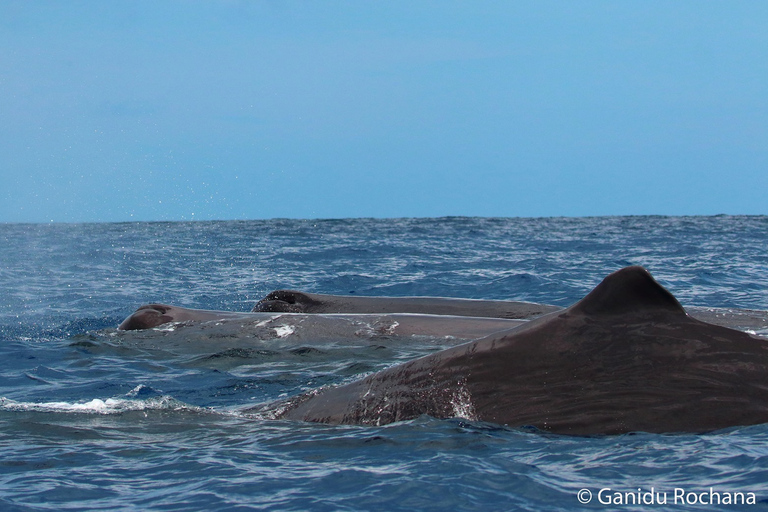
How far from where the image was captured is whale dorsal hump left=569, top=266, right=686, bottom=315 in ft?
21.0

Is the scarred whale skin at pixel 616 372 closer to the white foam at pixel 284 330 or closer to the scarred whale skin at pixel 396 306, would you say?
the white foam at pixel 284 330

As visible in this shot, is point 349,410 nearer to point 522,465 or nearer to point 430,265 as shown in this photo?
point 522,465

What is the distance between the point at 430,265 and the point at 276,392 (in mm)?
19205

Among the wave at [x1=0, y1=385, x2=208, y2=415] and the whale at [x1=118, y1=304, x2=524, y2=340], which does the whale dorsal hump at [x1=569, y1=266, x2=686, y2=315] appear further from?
the whale at [x1=118, y1=304, x2=524, y2=340]

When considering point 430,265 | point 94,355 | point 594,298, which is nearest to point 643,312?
point 594,298

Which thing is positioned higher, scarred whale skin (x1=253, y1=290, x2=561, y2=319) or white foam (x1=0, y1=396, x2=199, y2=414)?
scarred whale skin (x1=253, y1=290, x2=561, y2=319)

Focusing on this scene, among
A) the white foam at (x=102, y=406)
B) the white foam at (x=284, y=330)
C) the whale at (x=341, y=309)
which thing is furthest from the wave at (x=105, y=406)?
the whale at (x=341, y=309)

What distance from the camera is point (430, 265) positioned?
2845 cm

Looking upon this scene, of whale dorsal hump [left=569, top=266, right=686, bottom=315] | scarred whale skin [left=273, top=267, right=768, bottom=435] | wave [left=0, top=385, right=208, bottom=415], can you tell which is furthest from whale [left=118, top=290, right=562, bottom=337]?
whale dorsal hump [left=569, top=266, right=686, bottom=315]

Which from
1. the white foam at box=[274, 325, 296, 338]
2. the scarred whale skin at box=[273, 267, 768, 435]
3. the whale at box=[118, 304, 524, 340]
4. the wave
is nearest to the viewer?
the scarred whale skin at box=[273, 267, 768, 435]

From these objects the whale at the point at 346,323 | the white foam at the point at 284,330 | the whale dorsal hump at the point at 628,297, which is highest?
the whale dorsal hump at the point at 628,297

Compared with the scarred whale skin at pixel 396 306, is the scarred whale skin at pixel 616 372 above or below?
above

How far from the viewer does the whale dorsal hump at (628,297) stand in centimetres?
640

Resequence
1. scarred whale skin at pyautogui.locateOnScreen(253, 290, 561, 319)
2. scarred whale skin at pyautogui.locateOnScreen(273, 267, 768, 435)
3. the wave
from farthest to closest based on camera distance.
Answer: scarred whale skin at pyautogui.locateOnScreen(253, 290, 561, 319), the wave, scarred whale skin at pyautogui.locateOnScreen(273, 267, 768, 435)
